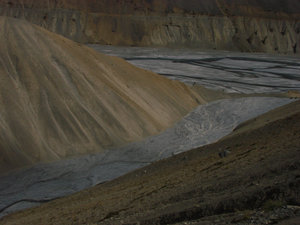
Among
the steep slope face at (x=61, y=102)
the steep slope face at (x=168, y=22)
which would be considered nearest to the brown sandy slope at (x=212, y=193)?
the steep slope face at (x=61, y=102)

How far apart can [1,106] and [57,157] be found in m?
3.07

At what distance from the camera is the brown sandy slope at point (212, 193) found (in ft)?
Result: 21.1

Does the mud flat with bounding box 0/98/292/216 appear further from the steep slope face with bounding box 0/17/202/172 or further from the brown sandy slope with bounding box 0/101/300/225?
the brown sandy slope with bounding box 0/101/300/225

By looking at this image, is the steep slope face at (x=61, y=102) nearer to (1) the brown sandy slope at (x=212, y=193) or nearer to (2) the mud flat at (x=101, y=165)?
(2) the mud flat at (x=101, y=165)

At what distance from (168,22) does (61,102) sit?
51406 mm

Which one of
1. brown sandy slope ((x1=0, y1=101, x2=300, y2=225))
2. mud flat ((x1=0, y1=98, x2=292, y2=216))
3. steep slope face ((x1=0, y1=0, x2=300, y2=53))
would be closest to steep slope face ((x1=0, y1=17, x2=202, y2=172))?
mud flat ((x1=0, y1=98, x2=292, y2=216))

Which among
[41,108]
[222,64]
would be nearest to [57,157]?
[41,108]

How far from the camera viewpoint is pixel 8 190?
14344 mm

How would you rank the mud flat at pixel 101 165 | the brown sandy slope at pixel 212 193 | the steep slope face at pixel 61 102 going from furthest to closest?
the steep slope face at pixel 61 102
the mud flat at pixel 101 165
the brown sandy slope at pixel 212 193

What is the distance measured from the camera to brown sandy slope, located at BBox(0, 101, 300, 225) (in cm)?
643

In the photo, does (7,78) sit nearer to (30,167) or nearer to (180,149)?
(30,167)

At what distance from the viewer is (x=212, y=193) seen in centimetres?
759

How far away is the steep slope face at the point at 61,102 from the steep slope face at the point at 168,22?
41152mm

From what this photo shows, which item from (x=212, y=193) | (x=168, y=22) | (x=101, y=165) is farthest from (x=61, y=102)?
(x=168, y=22)
